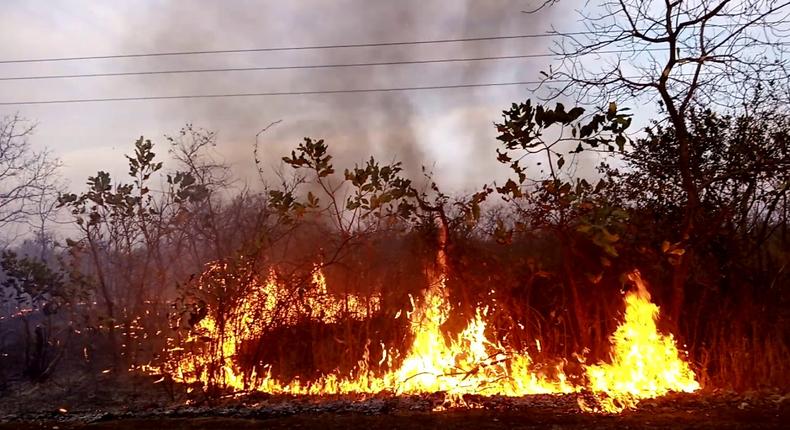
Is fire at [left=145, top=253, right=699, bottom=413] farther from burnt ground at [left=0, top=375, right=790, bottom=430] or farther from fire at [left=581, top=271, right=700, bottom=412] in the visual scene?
burnt ground at [left=0, top=375, right=790, bottom=430]

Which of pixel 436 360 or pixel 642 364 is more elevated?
pixel 436 360

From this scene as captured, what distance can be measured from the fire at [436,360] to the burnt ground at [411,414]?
0.29m

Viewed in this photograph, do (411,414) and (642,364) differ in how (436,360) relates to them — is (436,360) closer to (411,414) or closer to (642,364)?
(411,414)

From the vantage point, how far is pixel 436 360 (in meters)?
7.30

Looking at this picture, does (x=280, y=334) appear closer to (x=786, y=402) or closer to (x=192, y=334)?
(x=192, y=334)

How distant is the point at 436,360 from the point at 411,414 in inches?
47.4

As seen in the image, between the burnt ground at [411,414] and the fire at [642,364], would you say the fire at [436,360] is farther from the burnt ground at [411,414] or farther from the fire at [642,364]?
the burnt ground at [411,414]

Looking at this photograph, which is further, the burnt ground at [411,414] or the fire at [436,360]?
the fire at [436,360]

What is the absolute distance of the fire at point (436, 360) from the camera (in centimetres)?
686

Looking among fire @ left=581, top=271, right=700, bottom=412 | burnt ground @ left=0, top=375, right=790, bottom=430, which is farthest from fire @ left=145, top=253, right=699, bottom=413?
burnt ground @ left=0, top=375, right=790, bottom=430

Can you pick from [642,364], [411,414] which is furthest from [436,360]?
[642,364]

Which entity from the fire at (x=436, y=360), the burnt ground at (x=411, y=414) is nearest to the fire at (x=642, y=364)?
the fire at (x=436, y=360)

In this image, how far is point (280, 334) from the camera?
8.06 m

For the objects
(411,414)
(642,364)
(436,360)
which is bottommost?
(411,414)
